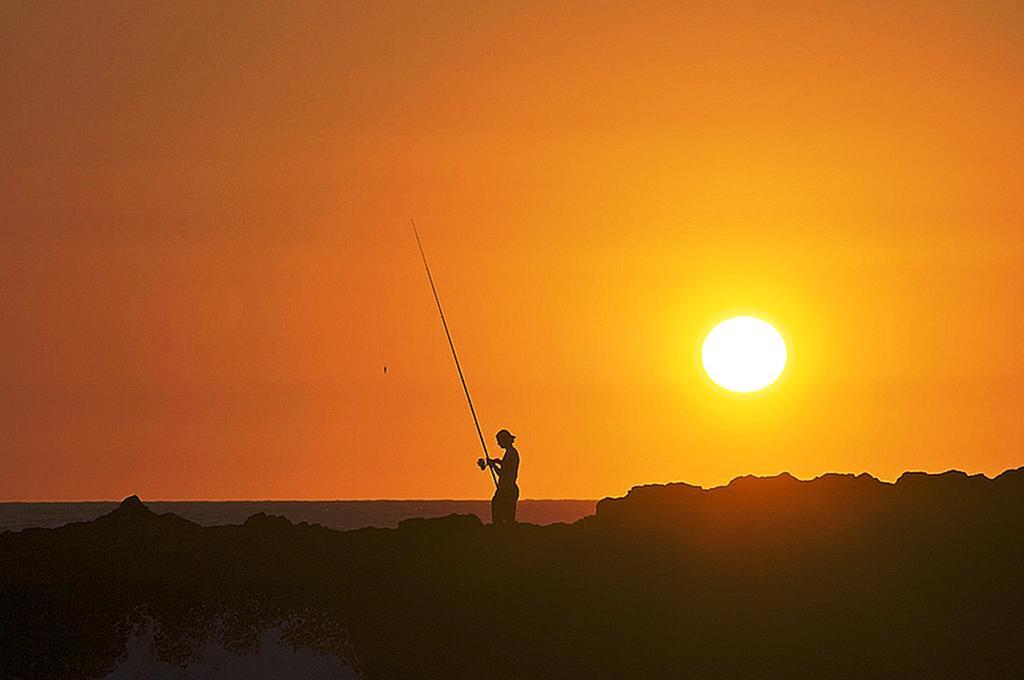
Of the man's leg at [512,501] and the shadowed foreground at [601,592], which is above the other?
the man's leg at [512,501]

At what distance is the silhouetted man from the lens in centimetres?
2983

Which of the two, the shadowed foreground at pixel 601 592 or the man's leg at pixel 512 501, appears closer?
the shadowed foreground at pixel 601 592

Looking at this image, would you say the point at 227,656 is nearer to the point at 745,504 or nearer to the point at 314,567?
the point at 314,567

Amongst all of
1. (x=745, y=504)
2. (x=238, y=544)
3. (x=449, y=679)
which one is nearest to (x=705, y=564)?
(x=745, y=504)

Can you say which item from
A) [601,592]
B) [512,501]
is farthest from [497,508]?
[601,592]

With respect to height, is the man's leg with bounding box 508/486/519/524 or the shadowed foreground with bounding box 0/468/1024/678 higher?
the man's leg with bounding box 508/486/519/524

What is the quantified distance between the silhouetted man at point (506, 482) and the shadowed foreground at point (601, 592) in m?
0.49

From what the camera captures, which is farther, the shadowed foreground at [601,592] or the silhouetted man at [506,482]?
the silhouetted man at [506,482]

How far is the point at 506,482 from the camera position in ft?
99.1

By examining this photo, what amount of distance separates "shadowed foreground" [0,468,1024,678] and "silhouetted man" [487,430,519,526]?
19.4 inches

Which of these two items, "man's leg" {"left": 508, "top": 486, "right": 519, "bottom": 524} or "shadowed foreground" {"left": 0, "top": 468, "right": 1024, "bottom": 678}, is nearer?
"shadowed foreground" {"left": 0, "top": 468, "right": 1024, "bottom": 678}

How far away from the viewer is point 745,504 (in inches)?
1190

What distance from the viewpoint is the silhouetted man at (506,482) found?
29.8 metres

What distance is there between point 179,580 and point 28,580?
2.14 meters
